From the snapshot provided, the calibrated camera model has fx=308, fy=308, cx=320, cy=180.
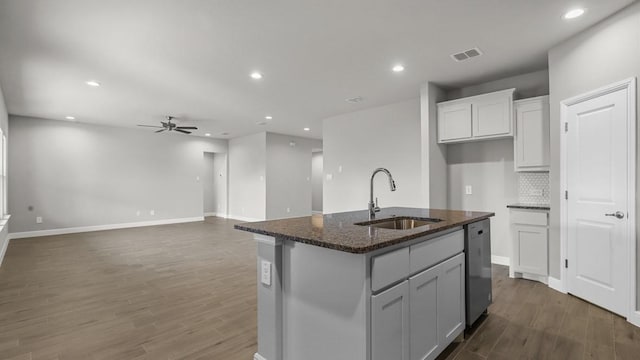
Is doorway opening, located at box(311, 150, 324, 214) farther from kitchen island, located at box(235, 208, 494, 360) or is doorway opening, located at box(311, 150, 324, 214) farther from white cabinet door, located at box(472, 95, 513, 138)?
kitchen island, located at box(235, 208, 494, 360)

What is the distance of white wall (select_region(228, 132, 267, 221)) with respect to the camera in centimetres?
887

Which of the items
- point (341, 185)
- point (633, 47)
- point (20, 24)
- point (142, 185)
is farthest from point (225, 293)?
point (142, 185)

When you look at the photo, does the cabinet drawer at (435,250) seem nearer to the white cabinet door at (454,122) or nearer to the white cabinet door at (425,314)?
the white cabinet door at (425,314)

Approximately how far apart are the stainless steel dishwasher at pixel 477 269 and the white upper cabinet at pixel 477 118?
5.95 ft

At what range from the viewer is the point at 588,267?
3012 millimetres

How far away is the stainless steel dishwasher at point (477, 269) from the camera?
2383 millimetres

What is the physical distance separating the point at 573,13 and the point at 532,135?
4.86 ft

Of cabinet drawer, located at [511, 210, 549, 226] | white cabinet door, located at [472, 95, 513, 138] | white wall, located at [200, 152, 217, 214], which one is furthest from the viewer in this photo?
white wall, located at [200, 152, 217, 214]

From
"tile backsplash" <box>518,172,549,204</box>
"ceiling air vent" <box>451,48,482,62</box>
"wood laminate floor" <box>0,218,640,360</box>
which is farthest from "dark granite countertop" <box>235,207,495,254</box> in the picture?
"tile backsplash" <box>518,172,549,204</box>

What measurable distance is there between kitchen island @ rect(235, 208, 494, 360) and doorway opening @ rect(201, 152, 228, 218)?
8.84m

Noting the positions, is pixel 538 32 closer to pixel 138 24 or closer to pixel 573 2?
pixel 573 2

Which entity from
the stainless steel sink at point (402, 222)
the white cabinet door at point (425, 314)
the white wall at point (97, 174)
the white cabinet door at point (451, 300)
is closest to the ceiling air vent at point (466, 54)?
the stainless steel sink at point (402, 222)

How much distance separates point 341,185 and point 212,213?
240 inches

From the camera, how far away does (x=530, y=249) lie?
3701 millimetres
